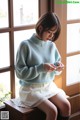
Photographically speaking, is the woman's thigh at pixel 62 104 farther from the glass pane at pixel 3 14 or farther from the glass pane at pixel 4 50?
the glass pane at pixel 3 14

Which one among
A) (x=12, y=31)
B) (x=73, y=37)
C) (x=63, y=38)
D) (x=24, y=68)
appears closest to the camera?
(x=24, y=68)

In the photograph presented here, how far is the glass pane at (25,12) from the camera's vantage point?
2.21m

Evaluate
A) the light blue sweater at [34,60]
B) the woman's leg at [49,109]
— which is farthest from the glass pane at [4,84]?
the woman's leg at [49,109]

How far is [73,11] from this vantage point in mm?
2551

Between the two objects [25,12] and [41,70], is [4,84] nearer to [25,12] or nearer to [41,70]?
[41,70]

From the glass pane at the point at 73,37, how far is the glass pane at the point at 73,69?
8 cm

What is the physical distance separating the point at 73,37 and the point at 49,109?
2.48 feet

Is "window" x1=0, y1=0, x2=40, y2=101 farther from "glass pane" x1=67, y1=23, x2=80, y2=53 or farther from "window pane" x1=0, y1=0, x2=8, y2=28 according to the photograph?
"glass pane" x1=67, y1=23, x2=80, y2=53

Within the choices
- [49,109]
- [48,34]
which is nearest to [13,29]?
A: [48,34]

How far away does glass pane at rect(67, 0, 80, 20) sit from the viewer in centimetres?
251

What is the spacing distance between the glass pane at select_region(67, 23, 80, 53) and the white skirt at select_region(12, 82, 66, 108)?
1.60 feet

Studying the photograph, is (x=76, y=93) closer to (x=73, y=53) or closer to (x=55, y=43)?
(x=73, y=53)

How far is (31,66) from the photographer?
2.14 metres

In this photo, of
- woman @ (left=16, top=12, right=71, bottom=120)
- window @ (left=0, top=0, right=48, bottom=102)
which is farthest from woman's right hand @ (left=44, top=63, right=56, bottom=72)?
window @ (left=0, top=0, right=48, bottom=102)
